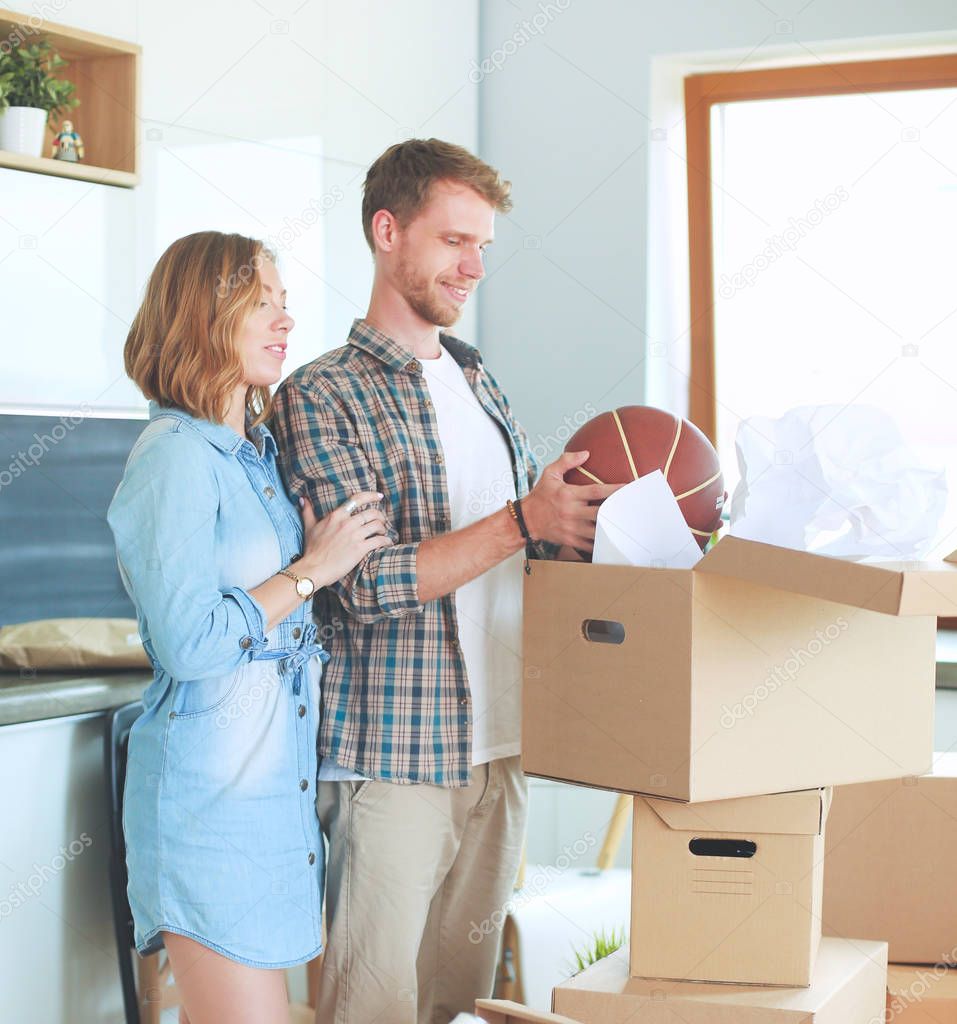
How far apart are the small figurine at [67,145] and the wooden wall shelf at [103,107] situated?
0.02m

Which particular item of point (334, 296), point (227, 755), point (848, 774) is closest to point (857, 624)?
point (848, 774)

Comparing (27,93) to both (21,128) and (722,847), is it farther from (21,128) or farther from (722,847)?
(722,847)

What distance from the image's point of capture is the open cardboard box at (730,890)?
1455 mm

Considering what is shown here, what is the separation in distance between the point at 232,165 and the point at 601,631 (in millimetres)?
1804

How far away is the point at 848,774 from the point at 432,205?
940mm

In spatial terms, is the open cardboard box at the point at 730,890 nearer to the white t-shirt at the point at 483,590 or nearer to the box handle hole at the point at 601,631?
the box handle hole at the point at 601,631

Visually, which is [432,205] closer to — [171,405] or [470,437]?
[470,437]

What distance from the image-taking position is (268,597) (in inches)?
60.1

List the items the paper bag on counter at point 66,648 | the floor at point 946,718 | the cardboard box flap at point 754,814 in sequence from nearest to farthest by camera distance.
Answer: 1. the cardboard box flap at point 754,814
2. the paper bag on counter at point 66,648
3. the floor at point 946,718

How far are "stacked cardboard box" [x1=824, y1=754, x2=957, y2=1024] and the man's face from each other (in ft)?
2.91

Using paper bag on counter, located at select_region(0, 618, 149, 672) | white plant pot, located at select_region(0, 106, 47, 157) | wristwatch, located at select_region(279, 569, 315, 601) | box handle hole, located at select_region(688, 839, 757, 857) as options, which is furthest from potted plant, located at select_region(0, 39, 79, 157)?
box handle hole, located at select_region(688, 839, 757, 857)

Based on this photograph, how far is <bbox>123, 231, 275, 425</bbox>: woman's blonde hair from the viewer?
1.55 metres

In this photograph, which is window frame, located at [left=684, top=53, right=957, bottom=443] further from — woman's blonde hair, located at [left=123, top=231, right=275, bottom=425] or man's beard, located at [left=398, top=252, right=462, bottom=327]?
woman's blonde hair, located at [left=123, top=231, right=275, bottom=425]

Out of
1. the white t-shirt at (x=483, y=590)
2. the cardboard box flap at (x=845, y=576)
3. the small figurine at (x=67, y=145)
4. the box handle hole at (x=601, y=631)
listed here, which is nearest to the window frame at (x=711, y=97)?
the small figurine at (x=67, y=145)
